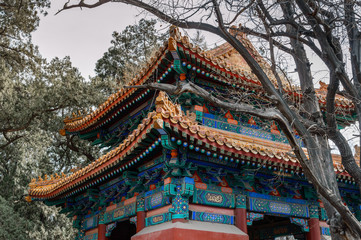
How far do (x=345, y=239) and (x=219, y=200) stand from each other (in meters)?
2.81

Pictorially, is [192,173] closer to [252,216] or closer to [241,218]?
[241,218]

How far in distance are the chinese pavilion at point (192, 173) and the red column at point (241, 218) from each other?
2 cm

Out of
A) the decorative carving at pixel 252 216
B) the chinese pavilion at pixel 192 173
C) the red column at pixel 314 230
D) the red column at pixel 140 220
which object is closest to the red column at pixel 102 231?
the chinese pavilion at pixel 192 173

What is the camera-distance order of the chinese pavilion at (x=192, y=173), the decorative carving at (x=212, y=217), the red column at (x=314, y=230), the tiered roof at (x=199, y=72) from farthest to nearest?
the red column at (x=314, y=230) < the tiered roof at (x=199, y=72) < the decorative carving at (x=212, y=217) < the chinese pavilion at (x=192, y=173)

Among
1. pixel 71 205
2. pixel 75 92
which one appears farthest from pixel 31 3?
pixel 71 205

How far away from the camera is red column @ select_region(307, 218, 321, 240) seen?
8.08m

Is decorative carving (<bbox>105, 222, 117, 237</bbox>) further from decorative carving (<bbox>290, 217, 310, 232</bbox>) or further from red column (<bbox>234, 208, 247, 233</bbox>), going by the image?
decorative carving (<bbox>290, 217, 310, 232</bbox>)

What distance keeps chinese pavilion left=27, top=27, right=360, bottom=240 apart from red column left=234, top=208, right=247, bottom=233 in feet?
0.07

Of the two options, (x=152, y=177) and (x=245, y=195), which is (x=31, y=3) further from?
(x=245, y=195)

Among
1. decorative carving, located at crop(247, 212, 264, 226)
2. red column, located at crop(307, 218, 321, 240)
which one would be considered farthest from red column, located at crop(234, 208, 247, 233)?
red column, located at crop(307, 218, 321, 240)

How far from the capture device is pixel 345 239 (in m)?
4.78

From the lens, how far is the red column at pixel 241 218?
23.7 feet

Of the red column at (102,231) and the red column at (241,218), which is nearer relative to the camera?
the red column at (241,218)

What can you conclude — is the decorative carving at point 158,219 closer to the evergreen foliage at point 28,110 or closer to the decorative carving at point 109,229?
the decorative carving at point 109,229
